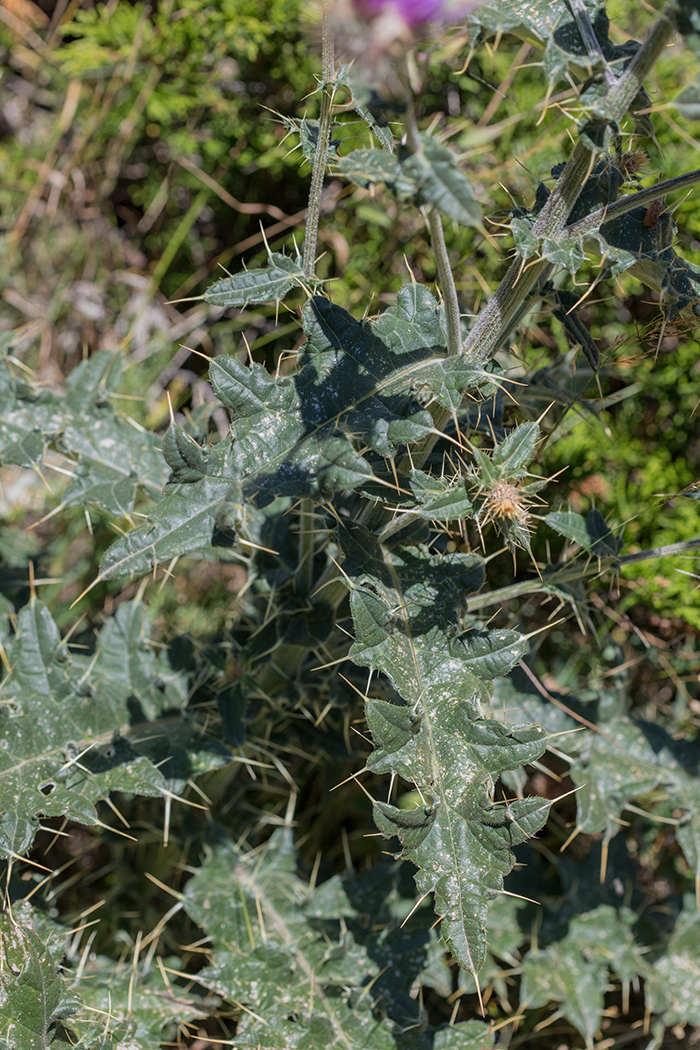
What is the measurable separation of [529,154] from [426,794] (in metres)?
1.93

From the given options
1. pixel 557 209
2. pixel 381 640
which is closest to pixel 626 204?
pixel 557 209

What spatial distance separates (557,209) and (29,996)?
4.82ft

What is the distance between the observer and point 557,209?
1166mm

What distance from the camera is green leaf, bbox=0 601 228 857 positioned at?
141 centimetres

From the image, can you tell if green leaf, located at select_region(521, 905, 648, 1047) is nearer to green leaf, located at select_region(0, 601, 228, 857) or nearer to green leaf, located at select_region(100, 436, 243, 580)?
green leaf, located at select_region(0, 601, 228, 857)

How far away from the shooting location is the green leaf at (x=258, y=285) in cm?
125

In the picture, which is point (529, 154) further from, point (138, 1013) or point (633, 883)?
point (138, 1013)

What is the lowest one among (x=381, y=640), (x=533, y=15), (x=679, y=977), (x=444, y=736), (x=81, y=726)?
(x=679, y=977)

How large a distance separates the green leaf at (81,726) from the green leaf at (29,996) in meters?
0.18

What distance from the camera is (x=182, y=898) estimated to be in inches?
66.2

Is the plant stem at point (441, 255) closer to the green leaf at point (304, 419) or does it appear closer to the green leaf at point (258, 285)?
the green leaf at point (304, 419)

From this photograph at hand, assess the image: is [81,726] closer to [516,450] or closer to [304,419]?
[304,419]

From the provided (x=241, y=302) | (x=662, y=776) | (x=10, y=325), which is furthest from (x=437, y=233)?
(x=10, y=325)

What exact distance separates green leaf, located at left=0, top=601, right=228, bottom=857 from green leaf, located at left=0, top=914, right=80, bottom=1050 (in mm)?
176
